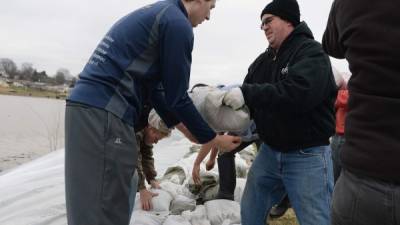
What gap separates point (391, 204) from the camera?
115 cm

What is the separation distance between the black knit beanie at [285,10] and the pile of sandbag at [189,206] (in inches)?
68.8

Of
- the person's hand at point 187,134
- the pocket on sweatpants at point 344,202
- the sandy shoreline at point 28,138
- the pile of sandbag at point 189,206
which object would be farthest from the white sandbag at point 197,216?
the sandy shoreline at point 28,138

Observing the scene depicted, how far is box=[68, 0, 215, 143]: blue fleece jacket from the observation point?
1827 mm

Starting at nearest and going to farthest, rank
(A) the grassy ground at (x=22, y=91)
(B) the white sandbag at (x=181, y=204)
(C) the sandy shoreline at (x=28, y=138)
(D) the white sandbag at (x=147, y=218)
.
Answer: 1. (D) the white sandbag at (x=147, y=218)
2. (B) the white sandbag at (x=181, y=204)
3. (C) the sandy shoreline at (x=28, y=138)
4. (A) the grassy ground at (x=22, y=91)

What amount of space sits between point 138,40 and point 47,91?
1693 inches

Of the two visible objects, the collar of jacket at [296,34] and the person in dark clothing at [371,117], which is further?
the collar of jacket at [296,34]

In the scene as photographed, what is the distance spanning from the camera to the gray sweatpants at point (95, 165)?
1.80 m

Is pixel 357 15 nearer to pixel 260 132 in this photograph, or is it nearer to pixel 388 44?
pixel 388 44

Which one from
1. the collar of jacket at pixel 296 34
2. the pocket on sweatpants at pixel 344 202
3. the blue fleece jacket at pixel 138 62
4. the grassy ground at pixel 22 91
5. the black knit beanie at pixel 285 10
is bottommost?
the grassy ground at pixel 22 91

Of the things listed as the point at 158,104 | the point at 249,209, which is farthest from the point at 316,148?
the point at 158,104

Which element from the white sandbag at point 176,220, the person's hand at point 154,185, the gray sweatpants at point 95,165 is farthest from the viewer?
the person's hand at point 154,185

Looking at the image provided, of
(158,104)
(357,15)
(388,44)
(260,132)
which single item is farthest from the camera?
(260,132)

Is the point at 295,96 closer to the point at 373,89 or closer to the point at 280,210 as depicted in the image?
the point at 373,89

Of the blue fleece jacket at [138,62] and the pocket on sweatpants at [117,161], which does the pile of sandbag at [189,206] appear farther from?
the blue fleece jacket at [138,62]
